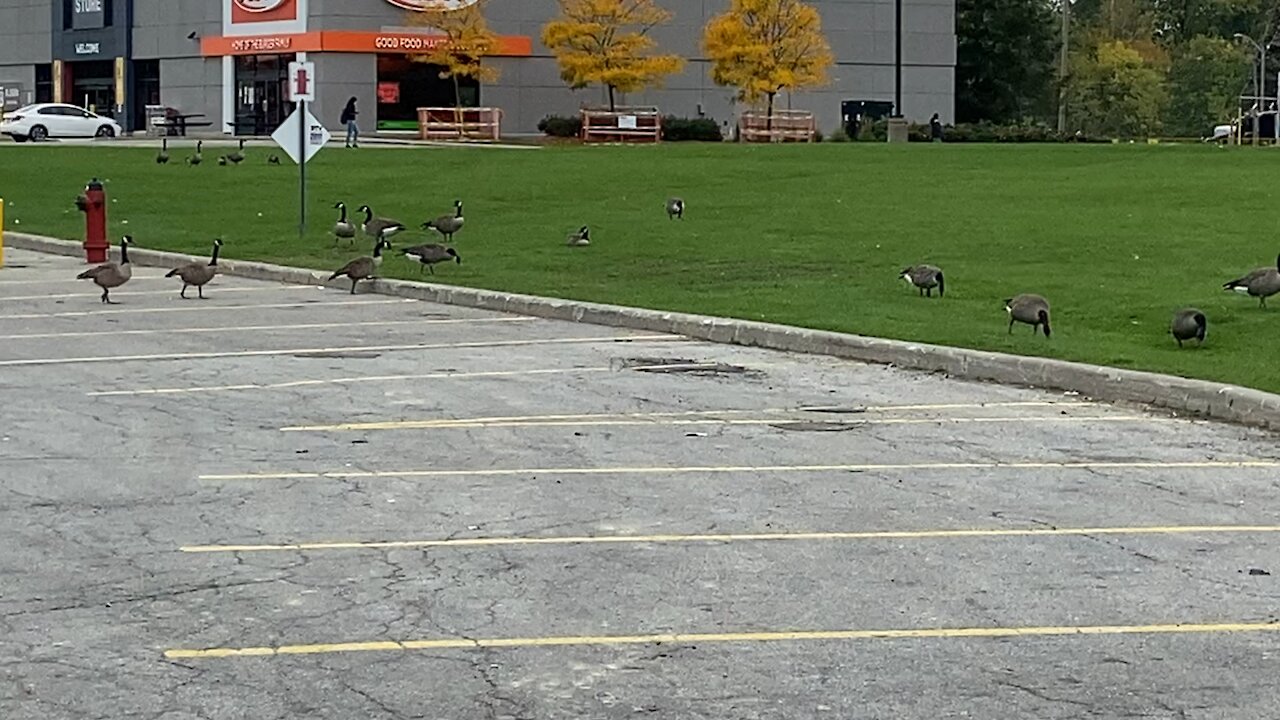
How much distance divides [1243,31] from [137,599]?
12158cm

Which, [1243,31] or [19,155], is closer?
[19,155]

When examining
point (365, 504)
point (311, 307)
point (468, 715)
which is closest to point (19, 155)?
point (311, 307)

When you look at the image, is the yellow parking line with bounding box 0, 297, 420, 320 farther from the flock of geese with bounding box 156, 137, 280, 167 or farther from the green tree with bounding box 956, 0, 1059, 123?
the green tree with bounding box 956, 0, 1059, 123

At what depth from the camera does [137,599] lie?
24.8 feet

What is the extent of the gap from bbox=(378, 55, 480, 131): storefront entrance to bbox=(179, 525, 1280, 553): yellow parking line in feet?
207

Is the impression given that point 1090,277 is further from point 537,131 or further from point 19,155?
point 537,131

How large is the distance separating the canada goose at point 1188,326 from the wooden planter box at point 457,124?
51918 mm

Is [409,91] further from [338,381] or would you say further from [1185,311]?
[338,381]

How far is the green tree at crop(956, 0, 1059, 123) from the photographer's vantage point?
90.0m

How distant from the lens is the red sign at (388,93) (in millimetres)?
70625

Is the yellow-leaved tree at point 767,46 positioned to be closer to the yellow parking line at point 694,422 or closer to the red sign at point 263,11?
the red sign at point 263,11

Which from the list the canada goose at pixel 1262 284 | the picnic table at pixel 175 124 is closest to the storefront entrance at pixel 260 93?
the picnic table at pixel 175 124

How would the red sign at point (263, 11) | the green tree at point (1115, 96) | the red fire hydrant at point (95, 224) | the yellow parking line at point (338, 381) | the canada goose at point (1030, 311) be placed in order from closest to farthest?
the yellow parking line at point (338, 381), the canada goose at point (1030, 311), the red fire hydrant at point (95, 224), the red sign at point (263, 11), the green tree at point (1115, 96)

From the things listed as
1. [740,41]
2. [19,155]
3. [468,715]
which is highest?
[740,41]
